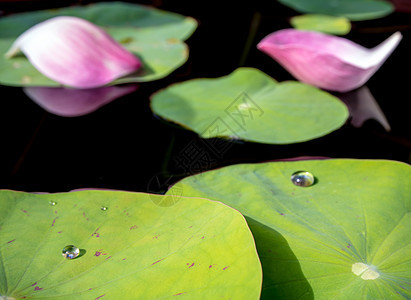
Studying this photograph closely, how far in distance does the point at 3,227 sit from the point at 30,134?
41 centimetres

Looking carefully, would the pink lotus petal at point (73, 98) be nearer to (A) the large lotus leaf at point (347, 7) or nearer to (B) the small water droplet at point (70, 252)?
(B) the small water droplet at point (70, 252)

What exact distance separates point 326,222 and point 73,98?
0.70 m

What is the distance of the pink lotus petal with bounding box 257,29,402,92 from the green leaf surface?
31cm

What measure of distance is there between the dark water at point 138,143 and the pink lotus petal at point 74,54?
0.08 m

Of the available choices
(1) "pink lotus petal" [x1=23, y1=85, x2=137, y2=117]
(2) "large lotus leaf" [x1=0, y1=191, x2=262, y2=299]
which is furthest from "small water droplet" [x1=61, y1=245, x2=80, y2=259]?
(1) "pink lotus petal" [x1=23, y1=85, x2=137, y2=117]

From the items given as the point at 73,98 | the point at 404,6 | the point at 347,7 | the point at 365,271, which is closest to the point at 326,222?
the point at 365,271

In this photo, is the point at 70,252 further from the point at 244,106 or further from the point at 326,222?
the point at 244,106

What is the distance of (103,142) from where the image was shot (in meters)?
0.91

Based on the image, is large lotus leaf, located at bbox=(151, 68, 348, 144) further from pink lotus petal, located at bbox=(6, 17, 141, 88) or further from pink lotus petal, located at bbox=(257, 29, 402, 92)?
pink lotus petal, located at bbox=(6, 17, 141, 88)

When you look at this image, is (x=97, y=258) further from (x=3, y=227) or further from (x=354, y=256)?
(x=354, y=256)

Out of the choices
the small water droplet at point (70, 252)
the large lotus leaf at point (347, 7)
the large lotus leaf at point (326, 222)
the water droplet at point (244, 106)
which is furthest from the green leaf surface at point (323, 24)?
the small water droplet at point (70, 252)

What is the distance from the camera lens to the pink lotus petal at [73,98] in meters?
1.00

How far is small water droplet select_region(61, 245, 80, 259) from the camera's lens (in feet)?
1.70

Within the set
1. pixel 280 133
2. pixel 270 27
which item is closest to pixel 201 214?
pixel 280 133
